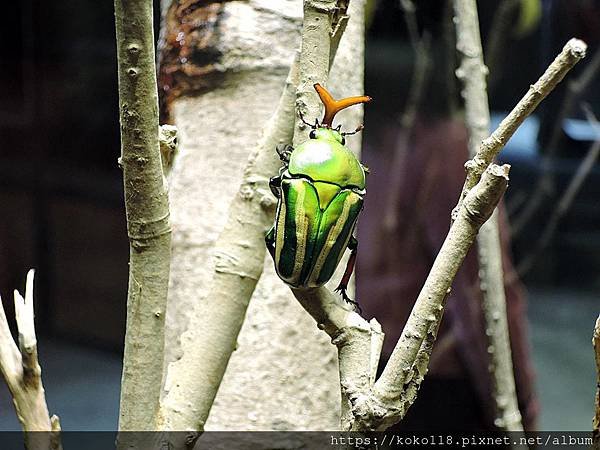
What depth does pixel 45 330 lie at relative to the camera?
65.3 inches

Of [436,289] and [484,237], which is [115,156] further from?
[436,289]

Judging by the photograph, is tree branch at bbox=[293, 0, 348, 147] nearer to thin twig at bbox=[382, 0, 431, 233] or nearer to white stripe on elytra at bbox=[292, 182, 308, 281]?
white stripe on elytra at bbox=[292, 182, 308, 281]

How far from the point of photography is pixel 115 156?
159 centimetres

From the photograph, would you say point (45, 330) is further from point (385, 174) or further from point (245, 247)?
point (245, 247)

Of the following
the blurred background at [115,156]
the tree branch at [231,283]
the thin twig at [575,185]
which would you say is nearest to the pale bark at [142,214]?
the tree branch at [231,283]

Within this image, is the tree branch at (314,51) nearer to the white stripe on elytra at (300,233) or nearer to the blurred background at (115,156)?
the white stripe on elytra at (300,233)

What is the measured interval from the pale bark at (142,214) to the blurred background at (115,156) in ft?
2.79

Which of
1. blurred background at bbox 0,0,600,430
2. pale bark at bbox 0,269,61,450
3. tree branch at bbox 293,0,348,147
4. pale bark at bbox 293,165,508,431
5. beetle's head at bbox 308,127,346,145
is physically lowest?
blurred background at bbox 0,0,600,430

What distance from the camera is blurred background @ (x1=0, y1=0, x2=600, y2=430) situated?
135 centimetres

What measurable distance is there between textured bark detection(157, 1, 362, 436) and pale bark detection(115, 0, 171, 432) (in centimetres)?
24

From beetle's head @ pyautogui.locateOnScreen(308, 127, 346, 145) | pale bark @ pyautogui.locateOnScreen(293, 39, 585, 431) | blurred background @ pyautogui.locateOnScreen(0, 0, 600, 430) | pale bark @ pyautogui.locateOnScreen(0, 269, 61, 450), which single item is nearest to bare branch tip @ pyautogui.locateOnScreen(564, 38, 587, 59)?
pale bark @ pyautogui.locateOnScreen(293, 39, 585, 431)

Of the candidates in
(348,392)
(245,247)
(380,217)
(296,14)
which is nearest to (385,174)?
(380,217)

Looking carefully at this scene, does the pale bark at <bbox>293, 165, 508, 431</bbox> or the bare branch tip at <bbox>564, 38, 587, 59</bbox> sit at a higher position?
the bare branch tip at <bbox>564, 38, 587, 59</bbox>

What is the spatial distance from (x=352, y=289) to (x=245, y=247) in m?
0.18
